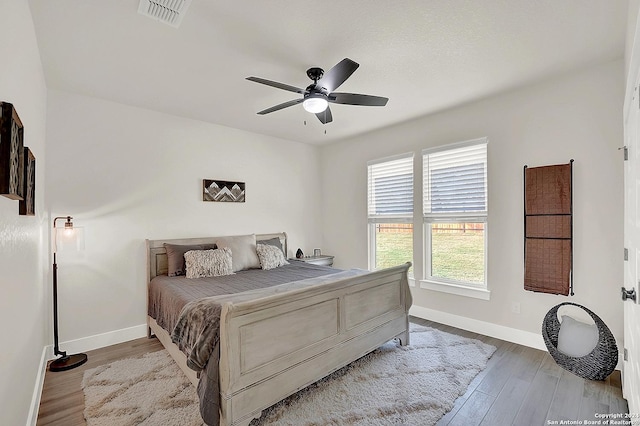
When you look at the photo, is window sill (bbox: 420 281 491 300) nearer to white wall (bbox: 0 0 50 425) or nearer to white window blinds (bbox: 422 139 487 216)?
white window blinds (bbox: 422 139 487 216)

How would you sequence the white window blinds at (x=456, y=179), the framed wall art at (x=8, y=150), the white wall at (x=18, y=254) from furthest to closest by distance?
the white window blinds at (x=456, y=179) → the white wall at (x=18, y=254) → the framed wall art at (x=8, y=150)

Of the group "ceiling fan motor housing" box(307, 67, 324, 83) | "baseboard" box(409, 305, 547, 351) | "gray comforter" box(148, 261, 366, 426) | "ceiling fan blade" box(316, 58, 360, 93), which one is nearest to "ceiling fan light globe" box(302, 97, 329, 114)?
"ceiling fan blade" box(316, 58, 360, 93)

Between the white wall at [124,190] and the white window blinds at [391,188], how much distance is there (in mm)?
1873

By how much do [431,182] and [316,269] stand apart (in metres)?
1.89

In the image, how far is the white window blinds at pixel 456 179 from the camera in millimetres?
3600

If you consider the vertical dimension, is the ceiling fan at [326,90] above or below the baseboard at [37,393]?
above

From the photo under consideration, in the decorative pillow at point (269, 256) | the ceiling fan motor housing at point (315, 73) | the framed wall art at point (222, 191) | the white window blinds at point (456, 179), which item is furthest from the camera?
the framed wall art at point (222, 191)

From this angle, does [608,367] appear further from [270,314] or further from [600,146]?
[270,314]

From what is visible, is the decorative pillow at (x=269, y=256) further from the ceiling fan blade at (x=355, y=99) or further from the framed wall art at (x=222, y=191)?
the ceiling fan blade at (x=355, y=99)

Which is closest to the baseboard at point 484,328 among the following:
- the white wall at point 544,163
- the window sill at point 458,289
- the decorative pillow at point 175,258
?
the white wall at point 544,163

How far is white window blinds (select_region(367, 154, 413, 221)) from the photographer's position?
171 inches

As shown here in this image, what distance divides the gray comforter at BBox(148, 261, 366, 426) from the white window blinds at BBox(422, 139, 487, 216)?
1.57 meters

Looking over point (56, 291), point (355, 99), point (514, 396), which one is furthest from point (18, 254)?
point (514, 396)

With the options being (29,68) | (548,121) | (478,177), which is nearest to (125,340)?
(29,68)
